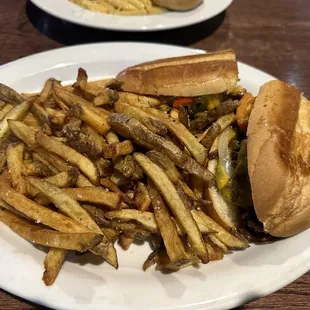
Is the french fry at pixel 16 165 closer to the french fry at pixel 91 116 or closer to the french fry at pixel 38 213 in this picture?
the french fry at pixel 38 213

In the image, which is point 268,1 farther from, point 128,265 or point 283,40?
point 128,265

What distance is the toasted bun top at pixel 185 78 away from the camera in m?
2.27

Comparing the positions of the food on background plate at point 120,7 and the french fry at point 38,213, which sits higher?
the food on background plate at point 120,7

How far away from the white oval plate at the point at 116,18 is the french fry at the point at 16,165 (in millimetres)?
1423

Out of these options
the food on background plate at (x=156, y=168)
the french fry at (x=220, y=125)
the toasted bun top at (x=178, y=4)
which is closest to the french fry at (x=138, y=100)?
the food on background plate at (x=156, y=168)

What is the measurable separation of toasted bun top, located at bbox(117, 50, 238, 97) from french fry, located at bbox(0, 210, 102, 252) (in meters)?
0.93

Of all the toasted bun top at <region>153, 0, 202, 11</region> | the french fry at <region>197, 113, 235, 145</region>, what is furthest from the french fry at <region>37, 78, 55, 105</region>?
the toasted bun top at <region>153, 0, 202, 11</region>

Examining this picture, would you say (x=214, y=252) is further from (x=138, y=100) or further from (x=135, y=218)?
(x=138, y=100)

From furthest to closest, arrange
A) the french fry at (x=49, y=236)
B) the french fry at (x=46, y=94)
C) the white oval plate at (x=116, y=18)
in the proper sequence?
the white oval plate at (x=116, y=18), the french fry at (x=46, y=94), the french fry at (x=49, y=236)

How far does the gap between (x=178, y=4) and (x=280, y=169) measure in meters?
1.95

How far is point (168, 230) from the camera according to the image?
69.5 inches

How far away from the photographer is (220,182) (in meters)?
2.03

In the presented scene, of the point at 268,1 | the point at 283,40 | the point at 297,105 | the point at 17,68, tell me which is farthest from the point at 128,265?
the point at 268,1

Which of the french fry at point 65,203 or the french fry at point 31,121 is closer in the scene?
the french fry at point 65,203
